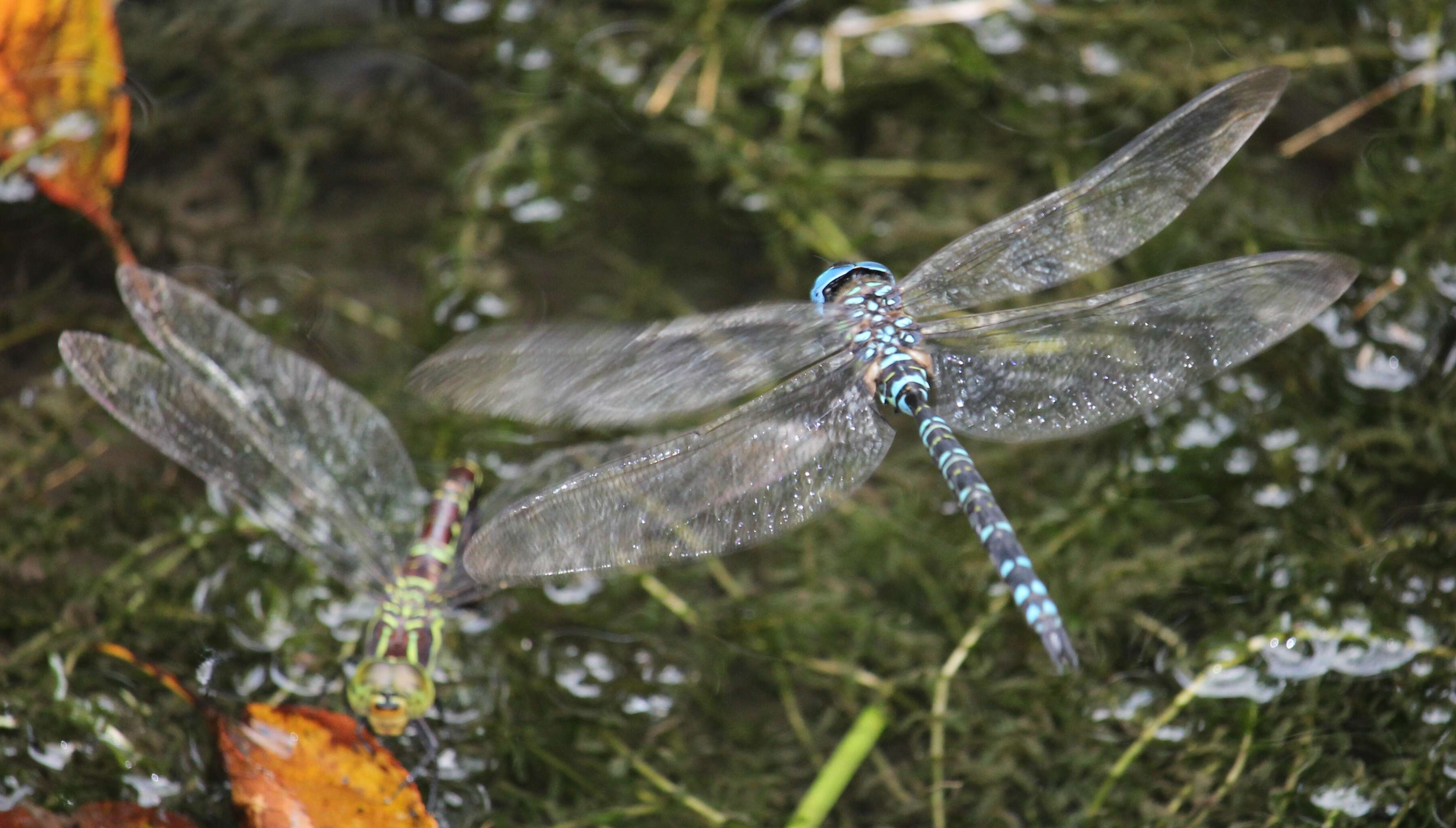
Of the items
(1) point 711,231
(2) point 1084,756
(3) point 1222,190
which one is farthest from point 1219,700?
(1) point 711,231

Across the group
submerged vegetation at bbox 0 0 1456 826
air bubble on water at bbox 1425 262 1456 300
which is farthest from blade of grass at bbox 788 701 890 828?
air bubble on water at bbox 1425 262 1456 300

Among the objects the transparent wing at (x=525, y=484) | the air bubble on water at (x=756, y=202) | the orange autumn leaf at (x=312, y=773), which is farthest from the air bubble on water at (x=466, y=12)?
the orange autumn leaf at (x=312, y=773)

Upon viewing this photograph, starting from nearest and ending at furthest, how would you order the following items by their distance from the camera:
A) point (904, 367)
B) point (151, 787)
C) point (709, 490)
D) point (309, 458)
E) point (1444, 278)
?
1. point (709, 490)
2. point (151, 787)
3. point (904, 367)
4. point (309, 458)
5. point (1444, 278)

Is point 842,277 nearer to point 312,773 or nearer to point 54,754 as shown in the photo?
point 312,773

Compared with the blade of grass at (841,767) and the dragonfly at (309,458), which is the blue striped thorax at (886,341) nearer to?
the dragonfly at (309,458)

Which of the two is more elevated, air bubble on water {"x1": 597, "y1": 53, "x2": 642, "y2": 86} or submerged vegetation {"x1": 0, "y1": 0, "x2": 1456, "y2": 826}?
air bubble on water {"x1": 597, "y1": 53, "x2": 642, "y2": 86}

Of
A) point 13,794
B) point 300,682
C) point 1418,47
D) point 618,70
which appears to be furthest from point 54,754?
point 1418,47

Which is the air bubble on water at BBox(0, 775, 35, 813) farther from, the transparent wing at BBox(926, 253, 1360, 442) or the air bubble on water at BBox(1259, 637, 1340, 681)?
the air bubble on water at BBox(1259, 637, 1340, 681)
